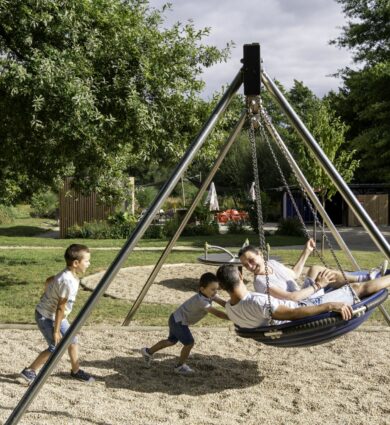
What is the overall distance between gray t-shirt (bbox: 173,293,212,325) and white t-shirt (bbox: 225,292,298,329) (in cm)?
50

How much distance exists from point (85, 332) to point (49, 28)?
4.34m

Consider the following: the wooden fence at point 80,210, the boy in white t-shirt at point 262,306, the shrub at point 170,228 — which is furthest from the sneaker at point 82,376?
the wooden fence at point 80,210

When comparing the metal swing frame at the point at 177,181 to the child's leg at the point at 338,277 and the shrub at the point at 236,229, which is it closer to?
the child's leg at the point at 338,277

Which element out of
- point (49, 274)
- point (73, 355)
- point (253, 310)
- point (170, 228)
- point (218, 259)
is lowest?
point (49, 274)

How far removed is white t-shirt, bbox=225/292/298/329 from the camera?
171 inches

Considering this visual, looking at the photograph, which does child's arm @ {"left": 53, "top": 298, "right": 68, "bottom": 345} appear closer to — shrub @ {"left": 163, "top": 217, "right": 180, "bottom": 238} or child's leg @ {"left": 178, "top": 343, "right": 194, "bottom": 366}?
child's leg @ {"left": 178, "top": 343, "right": 194, "bottom": 366}

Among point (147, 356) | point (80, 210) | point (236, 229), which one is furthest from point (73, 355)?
point (236, 229)

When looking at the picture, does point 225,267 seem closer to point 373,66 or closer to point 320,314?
point 320,314

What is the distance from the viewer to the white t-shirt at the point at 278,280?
484 centimetres

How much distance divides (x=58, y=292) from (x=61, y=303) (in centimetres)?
9

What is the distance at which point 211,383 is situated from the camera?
4.76 m

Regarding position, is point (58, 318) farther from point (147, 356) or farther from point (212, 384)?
point (212, 384)

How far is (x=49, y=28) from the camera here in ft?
26.9

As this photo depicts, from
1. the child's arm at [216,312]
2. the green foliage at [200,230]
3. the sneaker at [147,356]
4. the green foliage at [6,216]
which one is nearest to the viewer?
the child's arm at [216,312]
